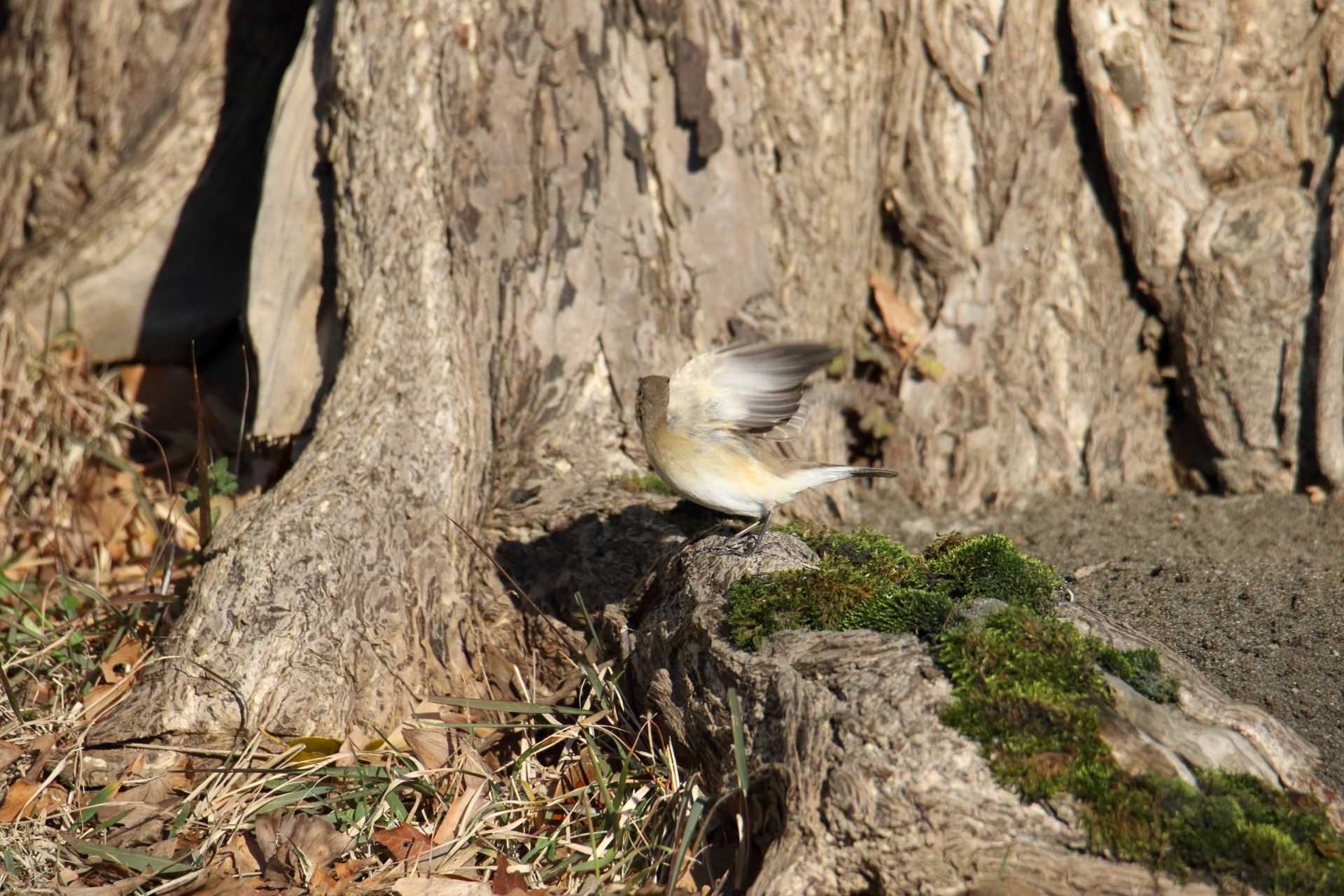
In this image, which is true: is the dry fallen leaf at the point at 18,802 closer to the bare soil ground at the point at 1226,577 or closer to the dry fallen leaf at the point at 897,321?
→ the bare soil ground at the point at 1226,577

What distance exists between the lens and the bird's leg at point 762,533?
139 inches

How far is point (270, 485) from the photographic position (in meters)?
5.30

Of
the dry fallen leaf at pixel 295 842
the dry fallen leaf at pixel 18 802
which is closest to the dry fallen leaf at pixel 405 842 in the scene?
the dry fallen leaf at pixel 295 842

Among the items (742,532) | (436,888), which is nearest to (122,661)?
(436,888)

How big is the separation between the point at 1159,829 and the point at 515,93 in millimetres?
3903

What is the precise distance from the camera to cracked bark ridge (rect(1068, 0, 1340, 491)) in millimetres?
4859

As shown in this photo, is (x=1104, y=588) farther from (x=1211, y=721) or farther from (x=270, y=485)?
(x=270, y=485)

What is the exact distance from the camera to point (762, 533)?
3623 millimetres

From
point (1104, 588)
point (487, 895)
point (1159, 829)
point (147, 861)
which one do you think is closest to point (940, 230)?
point (1104, 588)

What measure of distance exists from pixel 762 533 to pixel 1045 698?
3.97 feet

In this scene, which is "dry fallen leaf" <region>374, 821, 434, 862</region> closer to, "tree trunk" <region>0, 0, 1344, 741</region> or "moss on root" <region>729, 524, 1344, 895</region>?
"tree trunk" <region>0, 0, 1344, 741</region>

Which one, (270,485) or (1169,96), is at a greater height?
(1169,96)

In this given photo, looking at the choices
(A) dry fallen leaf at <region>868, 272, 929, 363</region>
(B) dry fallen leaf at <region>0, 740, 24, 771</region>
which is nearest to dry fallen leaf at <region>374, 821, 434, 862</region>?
(B) dry fallen leaf at <region>0, 740, 24, 771</region>

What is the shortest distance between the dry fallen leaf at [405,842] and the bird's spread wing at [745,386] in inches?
65.0
